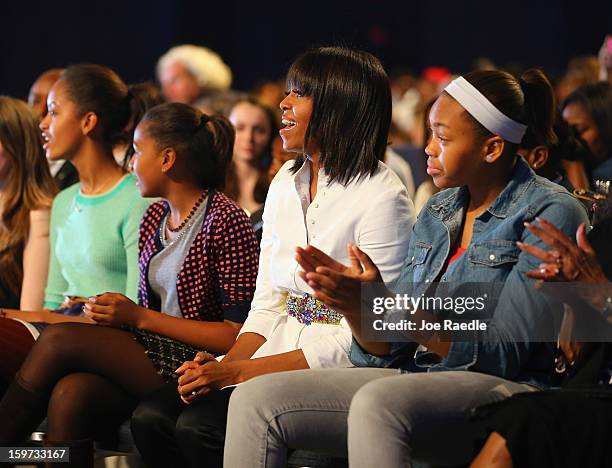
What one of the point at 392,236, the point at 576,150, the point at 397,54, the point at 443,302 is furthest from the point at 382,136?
the point at 397,54

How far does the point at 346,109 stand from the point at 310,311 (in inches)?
20.2

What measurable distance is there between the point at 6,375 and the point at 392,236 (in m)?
1.25

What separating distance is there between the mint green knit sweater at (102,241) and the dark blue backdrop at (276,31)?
4179mm

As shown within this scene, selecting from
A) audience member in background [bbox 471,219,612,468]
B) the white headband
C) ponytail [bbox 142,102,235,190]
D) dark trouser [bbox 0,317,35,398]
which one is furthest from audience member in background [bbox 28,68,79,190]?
audience member in background [bbox 471,219,612,468]

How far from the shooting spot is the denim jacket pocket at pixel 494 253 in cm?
238

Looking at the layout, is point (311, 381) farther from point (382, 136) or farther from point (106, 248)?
point (106, 248)

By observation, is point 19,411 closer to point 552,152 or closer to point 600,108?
point 552,152

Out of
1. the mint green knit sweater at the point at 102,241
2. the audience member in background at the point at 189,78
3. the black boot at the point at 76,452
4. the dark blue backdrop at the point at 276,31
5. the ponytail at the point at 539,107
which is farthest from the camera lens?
the dark blue backdrop at the point at 276,31

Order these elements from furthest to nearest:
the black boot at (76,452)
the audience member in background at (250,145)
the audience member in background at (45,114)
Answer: the audience member in background at (250,145) < the audience member in background at (45,114) < the black boot at (76,452)

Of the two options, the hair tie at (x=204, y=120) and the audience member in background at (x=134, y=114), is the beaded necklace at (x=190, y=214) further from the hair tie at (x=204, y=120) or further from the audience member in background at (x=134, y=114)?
the audience member in background at (x=134, y=114)

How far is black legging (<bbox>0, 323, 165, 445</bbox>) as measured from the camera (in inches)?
113

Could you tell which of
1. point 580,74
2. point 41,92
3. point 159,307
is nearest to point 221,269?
point 159,307

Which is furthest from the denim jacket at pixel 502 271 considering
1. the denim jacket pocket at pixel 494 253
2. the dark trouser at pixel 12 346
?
the dark trouser at pixel 12 346

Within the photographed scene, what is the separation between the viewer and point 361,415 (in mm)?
2227
